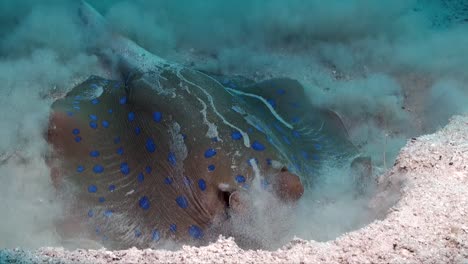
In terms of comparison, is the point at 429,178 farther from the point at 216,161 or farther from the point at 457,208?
the point at 216,161

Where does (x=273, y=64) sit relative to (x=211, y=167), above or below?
above

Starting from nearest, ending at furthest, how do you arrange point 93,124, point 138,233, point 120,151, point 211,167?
point 138,233, point 211,167, point 120,151, point 93,124

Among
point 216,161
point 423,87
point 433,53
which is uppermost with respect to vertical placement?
point 433,53

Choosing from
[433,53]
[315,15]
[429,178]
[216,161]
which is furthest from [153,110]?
[433,53]

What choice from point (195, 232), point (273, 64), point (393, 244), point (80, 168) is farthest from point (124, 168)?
point (273, 64)

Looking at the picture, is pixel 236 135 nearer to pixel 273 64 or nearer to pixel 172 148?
pixel 172 148

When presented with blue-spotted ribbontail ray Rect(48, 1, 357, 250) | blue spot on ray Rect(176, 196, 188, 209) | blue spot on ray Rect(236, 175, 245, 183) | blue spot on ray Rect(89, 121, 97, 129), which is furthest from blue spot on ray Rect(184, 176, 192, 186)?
blue spot on ray Rect(89, 121, 97, 129)

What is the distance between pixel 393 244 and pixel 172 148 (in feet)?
6.83

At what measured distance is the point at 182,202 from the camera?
3137 mm

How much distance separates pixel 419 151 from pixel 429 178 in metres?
0.44

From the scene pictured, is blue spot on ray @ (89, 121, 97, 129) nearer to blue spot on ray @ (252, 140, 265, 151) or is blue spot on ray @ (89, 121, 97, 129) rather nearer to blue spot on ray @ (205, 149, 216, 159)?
blue spot on ray @ (205, 149, 216, 159)

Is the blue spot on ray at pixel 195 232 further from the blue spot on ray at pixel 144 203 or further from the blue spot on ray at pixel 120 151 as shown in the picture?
the blue spot on ray at pixel 120 151

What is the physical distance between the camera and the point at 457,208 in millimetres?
2350

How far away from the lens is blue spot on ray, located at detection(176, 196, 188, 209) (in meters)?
3.11
